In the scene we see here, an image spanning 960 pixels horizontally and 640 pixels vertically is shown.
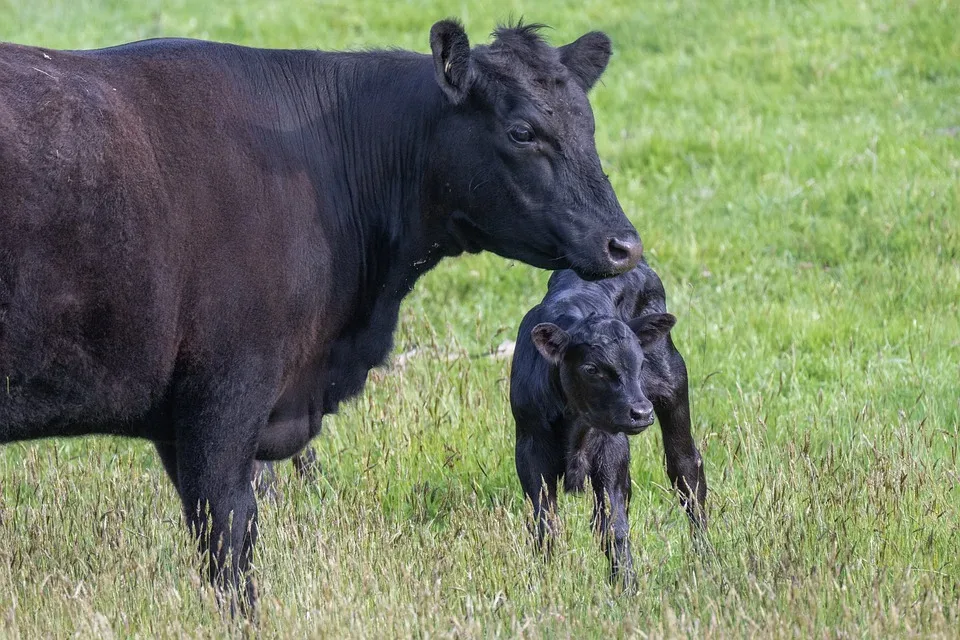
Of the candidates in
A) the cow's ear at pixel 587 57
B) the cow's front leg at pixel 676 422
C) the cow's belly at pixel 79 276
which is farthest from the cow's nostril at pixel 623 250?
the cow's belly at pixel 79 276

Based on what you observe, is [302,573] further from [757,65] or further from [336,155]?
[757,65]

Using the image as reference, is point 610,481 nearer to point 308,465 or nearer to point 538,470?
point 538,470

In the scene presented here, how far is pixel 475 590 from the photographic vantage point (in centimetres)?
→ 461

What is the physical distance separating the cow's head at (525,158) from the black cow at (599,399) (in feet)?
1.48

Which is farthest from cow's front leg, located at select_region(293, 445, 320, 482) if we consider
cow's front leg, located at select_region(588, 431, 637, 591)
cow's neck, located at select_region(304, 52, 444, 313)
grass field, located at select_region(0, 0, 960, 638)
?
cow's front leg, located at select_region(588, 431, 637, 591)

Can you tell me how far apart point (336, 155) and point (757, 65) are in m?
7.98

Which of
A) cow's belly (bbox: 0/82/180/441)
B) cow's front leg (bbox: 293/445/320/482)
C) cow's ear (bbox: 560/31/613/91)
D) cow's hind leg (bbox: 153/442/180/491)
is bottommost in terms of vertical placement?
cow's front leg (bbox: 293/445/320/482)

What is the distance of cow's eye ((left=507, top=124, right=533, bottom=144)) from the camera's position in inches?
187

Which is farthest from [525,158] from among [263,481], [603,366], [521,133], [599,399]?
[263,481]

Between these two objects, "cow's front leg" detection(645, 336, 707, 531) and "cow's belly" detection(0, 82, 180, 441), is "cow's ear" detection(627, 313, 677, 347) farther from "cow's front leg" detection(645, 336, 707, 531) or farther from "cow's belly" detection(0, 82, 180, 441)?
"cow's belly" detection(0, 82, 180, 441)

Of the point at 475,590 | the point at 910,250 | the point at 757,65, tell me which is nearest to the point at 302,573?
the point at 475,590

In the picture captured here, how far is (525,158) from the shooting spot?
15.7ft

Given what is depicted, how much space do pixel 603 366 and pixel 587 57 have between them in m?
1.25

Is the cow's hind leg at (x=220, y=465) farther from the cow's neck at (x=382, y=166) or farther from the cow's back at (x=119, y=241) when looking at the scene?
the cow's neck at (x=382, y=166)
